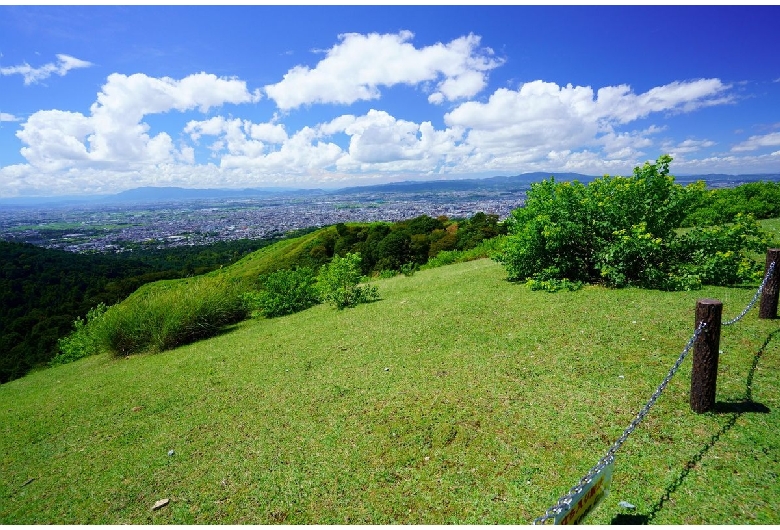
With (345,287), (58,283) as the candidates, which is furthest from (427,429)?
(58,283)

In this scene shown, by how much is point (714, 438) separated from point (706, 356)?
78cm

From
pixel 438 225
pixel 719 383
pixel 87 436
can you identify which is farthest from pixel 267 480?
pixel 438 225

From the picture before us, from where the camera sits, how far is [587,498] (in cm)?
253

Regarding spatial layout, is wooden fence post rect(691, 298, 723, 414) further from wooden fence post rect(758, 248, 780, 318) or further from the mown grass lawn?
wooden fence post rect(758, 248, 780, 318)

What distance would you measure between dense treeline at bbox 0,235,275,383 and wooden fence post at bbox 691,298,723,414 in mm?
21826

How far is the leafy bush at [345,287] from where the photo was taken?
11.7 m

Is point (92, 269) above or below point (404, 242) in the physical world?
below

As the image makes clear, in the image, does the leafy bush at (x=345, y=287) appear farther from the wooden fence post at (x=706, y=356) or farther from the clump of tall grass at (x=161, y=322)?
the wooden fence post at (x=706, y=356)

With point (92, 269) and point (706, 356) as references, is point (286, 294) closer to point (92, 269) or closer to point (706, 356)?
point (706, 356)

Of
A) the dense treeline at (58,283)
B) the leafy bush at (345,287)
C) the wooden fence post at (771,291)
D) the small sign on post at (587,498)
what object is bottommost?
the dense treeline at (58,283)

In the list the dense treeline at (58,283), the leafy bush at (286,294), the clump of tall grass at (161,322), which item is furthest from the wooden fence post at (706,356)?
the dense treeline at (58,283)

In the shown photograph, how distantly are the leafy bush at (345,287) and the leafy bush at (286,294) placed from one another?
4.02 feet

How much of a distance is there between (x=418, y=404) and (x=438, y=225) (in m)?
32.6

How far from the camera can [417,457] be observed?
431 cm
